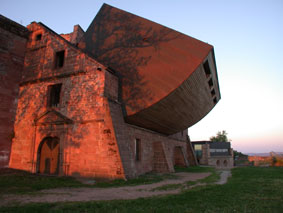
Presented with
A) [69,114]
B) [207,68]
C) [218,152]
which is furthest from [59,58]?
[218,152]

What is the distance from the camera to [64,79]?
13641mm

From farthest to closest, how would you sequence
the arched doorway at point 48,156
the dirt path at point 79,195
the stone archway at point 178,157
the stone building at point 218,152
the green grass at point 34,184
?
the stone building at point 218,152
the stone archway at point 178,157
the arched doorway at point 48,156
the green grass at point 34,184
the dirt path at point 79,195

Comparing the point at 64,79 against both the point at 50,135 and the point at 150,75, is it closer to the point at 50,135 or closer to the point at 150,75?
the point at 50,135

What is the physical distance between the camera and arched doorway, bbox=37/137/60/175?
12.8 metres

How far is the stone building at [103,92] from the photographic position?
469 inches

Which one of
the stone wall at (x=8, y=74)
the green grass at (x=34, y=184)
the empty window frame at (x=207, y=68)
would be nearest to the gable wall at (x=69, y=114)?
the stone wall at (x=8, y=74)

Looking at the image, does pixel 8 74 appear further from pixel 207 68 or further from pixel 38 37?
pixel 207 68

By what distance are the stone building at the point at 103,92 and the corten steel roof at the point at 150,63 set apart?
0.06 m

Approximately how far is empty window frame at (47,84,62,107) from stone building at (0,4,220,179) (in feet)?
0.21

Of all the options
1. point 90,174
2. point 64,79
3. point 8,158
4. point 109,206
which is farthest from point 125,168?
point 8,158

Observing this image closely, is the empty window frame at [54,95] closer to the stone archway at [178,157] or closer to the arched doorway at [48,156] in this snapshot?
the arched doorway at [48,156]

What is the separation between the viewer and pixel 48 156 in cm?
1309

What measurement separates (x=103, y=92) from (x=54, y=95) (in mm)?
4336

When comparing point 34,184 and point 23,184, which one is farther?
point 34,184
